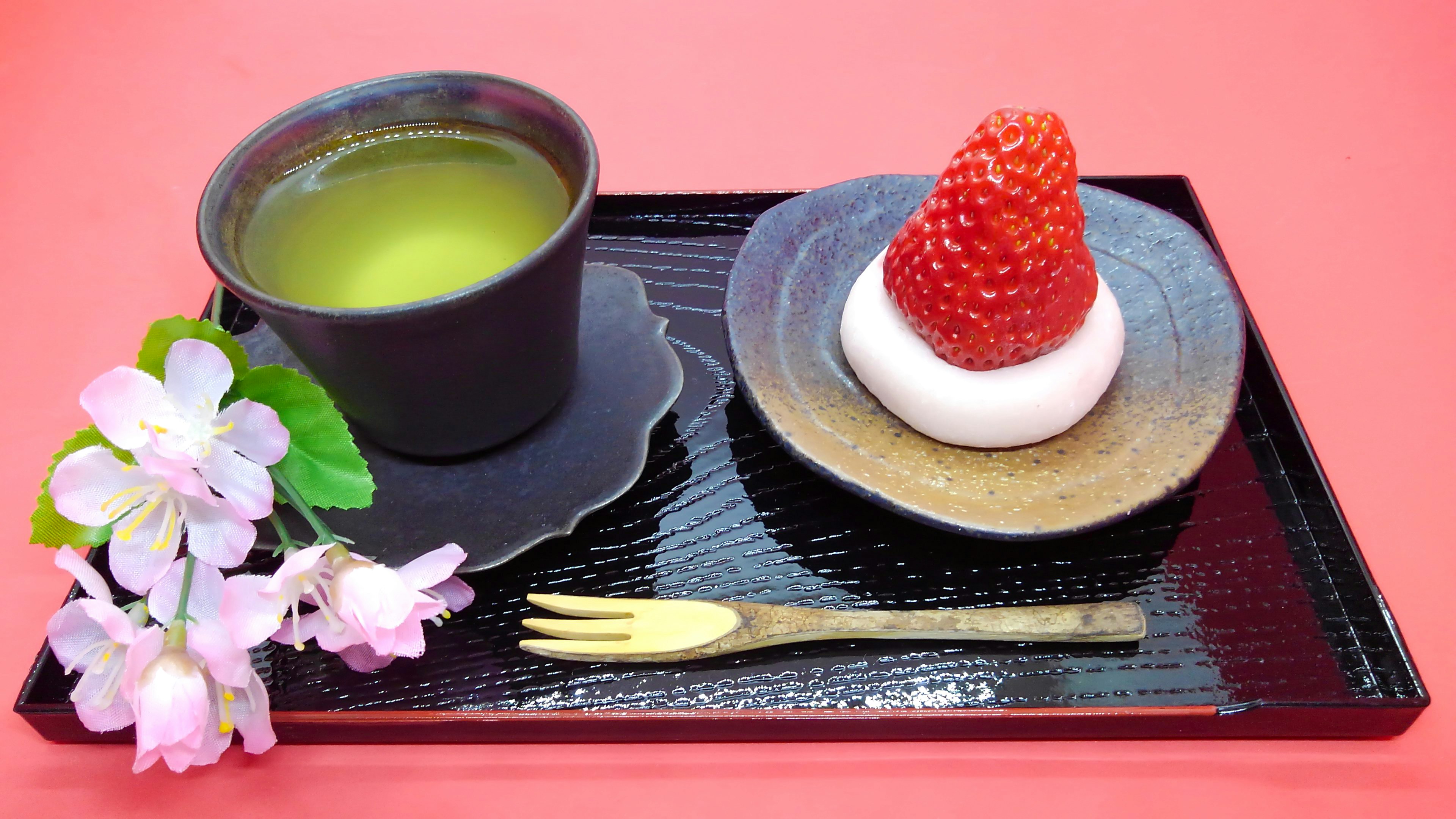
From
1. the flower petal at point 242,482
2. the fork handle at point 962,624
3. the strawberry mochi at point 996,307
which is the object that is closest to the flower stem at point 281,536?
the flower petal at point 242,482

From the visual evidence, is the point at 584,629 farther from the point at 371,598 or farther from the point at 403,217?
the point at 403,217

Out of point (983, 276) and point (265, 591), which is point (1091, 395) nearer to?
point (983, 276)

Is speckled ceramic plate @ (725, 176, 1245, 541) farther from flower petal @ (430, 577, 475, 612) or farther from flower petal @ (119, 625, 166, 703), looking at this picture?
flower petal @ (119, 625, 166, 703)

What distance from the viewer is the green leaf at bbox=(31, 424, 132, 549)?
0.60 m

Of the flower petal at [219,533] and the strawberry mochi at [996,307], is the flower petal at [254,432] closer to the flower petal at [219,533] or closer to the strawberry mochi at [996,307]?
the flower petal at [219,533]

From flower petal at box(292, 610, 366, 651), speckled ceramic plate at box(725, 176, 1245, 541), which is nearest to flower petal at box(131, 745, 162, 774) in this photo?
Answer: flower petal at box(292, 610, 366, 651)

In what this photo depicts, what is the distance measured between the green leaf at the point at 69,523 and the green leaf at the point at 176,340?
5 cm

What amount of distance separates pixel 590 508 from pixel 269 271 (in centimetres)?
31

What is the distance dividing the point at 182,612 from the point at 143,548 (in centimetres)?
5

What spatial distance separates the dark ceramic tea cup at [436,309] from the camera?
60cm

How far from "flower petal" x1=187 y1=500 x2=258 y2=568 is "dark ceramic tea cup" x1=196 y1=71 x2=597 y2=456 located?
0.12 meters

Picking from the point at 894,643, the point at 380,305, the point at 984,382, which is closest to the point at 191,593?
the point at 380,305

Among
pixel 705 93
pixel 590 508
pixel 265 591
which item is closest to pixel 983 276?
pixel 590 508

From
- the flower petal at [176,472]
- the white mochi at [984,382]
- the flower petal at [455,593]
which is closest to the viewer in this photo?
the flower petal at [176,472]
